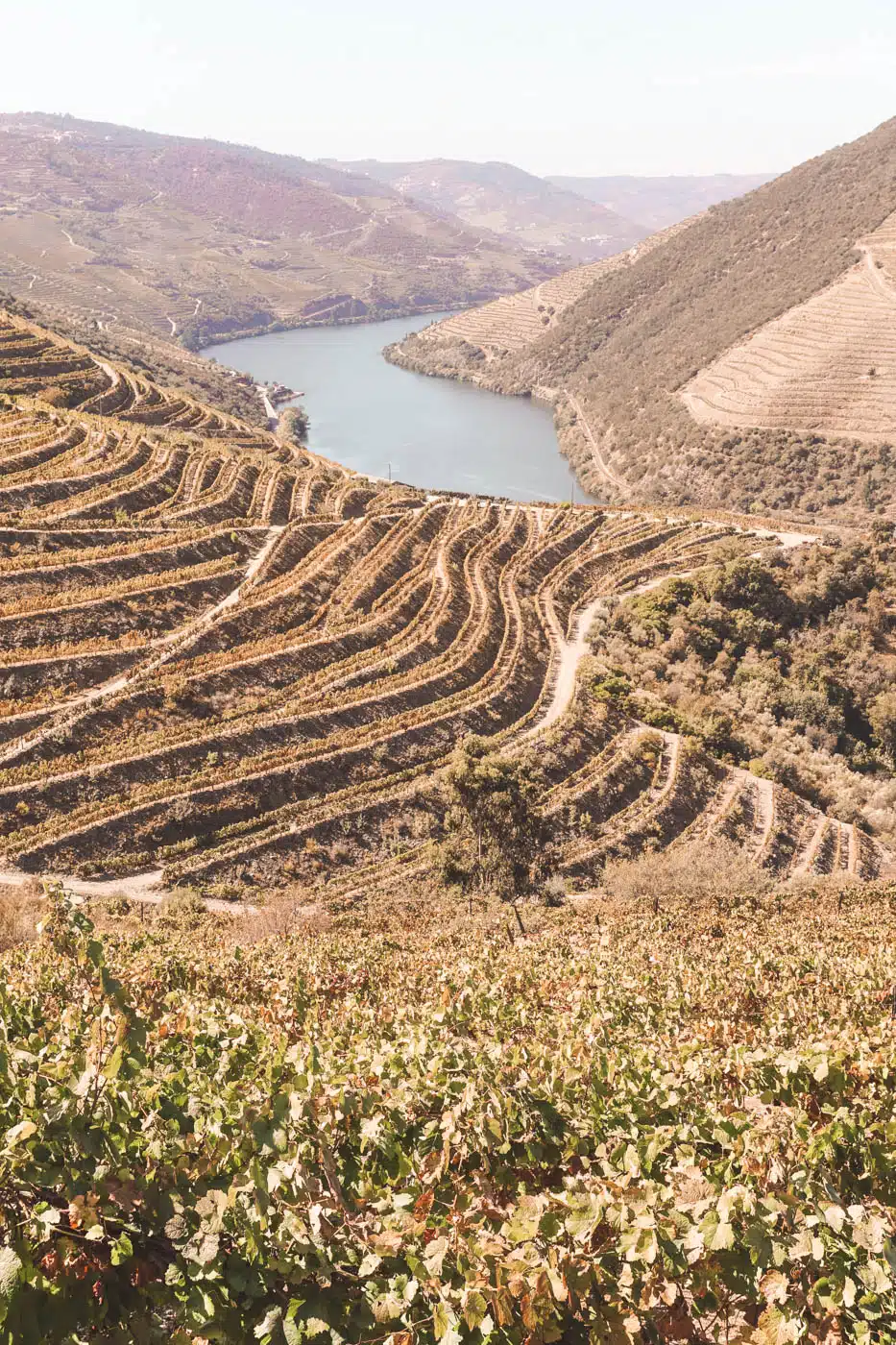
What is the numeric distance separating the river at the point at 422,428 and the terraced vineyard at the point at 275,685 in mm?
52412

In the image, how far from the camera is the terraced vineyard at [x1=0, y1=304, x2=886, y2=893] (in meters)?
26.4

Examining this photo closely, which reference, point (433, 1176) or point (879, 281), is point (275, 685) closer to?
point (433, 1176)

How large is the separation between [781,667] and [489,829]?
32044 mm

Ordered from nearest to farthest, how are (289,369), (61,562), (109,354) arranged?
(61,562), (109,354), (289,369)

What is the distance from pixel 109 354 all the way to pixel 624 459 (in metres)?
67.9

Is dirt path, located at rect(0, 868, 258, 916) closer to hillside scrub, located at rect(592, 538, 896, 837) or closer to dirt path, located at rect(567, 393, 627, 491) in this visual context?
hillside scrub, located at rect(592, 538, 896, 837)

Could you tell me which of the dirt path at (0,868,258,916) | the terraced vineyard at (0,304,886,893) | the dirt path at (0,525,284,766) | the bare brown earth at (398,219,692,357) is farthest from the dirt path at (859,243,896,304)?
the dirt path at (0,868,258,916)

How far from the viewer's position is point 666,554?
192ft

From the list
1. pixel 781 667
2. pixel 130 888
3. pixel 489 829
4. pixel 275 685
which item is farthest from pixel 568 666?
pixel 130 888

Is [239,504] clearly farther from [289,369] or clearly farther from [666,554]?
[289,369]

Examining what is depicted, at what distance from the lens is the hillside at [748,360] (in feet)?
296

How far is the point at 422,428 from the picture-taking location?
415 ft

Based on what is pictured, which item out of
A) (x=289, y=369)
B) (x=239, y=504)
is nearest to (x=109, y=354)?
(x=239, y=504)

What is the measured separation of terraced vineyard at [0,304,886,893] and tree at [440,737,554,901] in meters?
2.20
